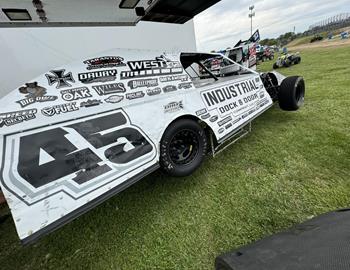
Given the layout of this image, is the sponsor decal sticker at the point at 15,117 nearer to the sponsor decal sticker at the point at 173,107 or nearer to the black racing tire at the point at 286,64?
the sponsor decal sticker at the point at 173,107

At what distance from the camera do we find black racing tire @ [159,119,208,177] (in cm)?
234

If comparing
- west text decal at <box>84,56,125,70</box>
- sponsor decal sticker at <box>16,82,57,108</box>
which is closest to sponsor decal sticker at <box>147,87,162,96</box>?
west text decal at <box>84,56,125,70</box>

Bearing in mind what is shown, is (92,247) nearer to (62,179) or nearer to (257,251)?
(62,179)

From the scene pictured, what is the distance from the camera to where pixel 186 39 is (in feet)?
18.7

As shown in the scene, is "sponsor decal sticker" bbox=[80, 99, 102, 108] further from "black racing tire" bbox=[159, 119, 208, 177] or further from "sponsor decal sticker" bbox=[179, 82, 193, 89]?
"sponsor decal sticker" bbox=[179, 82, 193, 89]

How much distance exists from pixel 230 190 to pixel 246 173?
15.8 inches

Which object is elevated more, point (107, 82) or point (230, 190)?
point (107, 82)

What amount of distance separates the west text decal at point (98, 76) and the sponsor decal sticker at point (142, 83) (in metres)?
0.19

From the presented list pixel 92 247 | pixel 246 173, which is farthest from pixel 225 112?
pixel 92 247

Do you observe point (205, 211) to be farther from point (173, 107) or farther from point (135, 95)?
point (135, 95)

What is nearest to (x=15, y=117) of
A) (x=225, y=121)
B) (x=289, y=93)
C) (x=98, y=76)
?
(x=98, y=76)

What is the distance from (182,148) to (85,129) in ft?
4.13

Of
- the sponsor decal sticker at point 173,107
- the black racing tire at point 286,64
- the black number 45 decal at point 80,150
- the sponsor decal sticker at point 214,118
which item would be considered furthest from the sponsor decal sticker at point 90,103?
the black racing tire at point 286,64

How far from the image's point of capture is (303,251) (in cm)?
103
